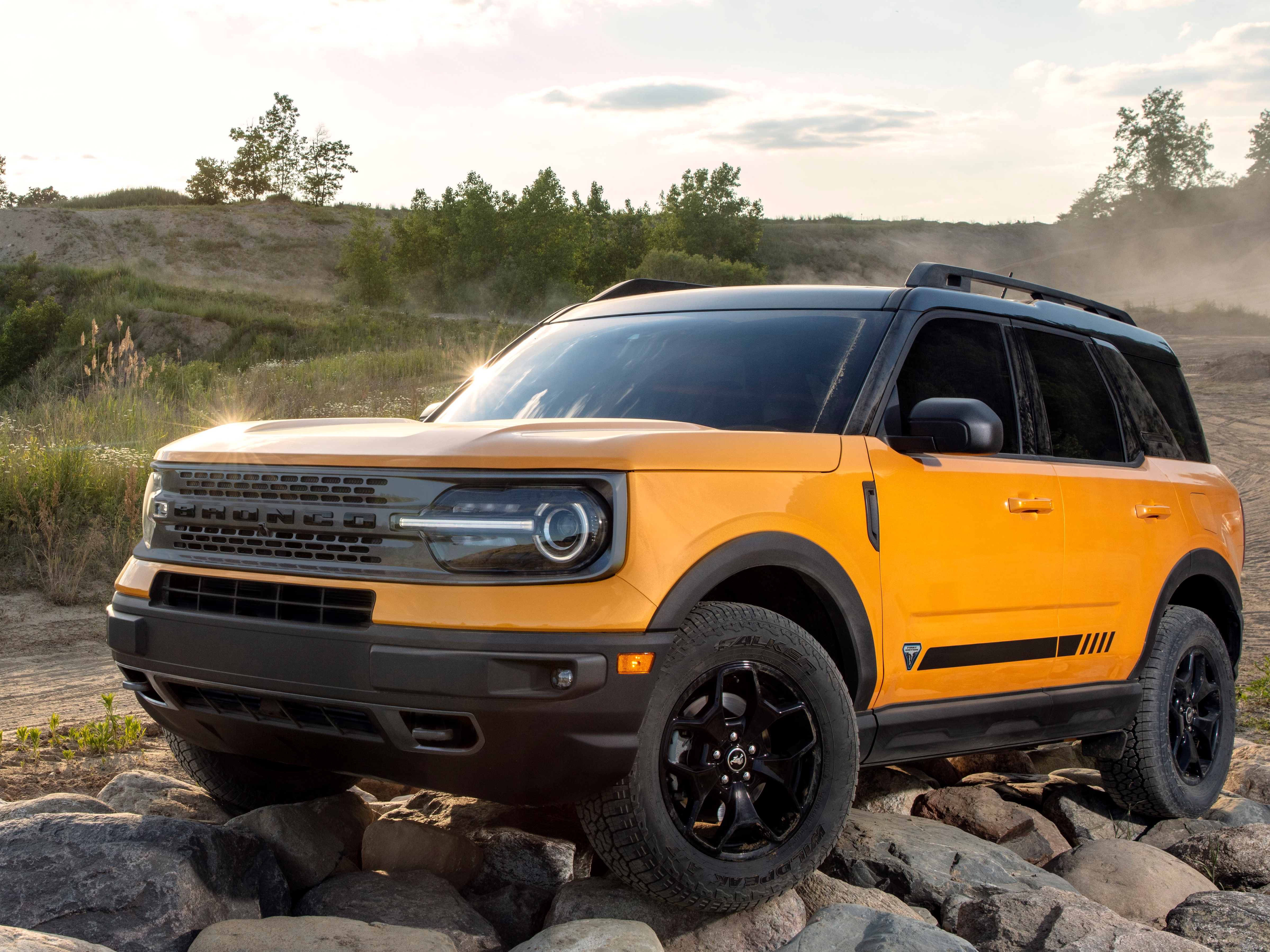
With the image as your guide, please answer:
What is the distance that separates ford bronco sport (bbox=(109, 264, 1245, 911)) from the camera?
2797mm

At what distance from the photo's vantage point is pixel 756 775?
3.19 metres

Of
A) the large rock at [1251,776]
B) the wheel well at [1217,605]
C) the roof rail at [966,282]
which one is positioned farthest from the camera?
the large rock at [1251,776]

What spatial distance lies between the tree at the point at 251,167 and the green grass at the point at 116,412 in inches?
2464

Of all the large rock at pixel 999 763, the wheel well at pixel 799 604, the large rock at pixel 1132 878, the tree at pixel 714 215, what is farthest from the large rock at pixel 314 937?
the tree at pixel 714 215

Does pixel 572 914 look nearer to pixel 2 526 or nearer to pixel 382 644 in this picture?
pixel 382 644

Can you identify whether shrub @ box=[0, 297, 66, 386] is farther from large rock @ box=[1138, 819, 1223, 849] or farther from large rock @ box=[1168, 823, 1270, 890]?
large rock @ box=[1168, 823, 1270, 890]

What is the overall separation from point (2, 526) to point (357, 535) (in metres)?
7.36

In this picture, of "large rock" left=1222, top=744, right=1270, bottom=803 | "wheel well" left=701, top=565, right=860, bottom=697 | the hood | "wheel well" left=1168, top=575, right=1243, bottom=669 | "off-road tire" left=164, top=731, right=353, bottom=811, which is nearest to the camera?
the hood

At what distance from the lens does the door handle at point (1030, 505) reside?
4070 mm

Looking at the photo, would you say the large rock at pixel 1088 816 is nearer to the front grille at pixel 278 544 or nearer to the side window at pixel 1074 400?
the side window at pixel 1074 400

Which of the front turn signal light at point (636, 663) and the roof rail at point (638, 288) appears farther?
the roof rail at point (638, 288)

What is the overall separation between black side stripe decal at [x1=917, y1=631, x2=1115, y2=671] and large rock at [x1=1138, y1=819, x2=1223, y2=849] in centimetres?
108

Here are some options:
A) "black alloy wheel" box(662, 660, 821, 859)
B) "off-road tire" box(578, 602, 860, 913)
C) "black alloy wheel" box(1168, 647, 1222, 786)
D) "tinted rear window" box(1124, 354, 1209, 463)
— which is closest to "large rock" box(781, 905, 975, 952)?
"off-road tire" box(578, 602, 860, 913)

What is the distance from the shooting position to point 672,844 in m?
2.99
